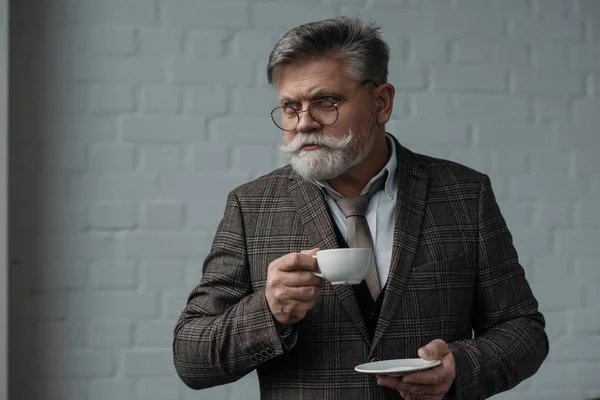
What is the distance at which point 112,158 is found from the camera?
273 centimetres

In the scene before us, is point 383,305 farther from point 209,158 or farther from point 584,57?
point 584,57

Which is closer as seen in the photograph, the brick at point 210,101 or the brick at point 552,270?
the brick at point 210,101

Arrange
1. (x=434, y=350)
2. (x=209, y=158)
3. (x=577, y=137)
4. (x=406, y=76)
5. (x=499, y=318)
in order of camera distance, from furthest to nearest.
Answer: (x=577, y=137) < (x=406, y=76) < (x=209, y=158) < (x=499, y=318) < (x=434, y=350)

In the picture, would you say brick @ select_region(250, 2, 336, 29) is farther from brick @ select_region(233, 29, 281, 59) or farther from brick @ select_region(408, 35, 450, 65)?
brick @ select_region(408, 35, 450, 65)

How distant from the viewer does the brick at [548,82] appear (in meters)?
2.98

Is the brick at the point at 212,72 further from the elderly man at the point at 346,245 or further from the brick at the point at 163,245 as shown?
the elderly man at the point at 346,245

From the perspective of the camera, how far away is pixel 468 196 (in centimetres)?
190

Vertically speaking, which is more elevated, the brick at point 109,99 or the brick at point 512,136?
the brick at point 109,99

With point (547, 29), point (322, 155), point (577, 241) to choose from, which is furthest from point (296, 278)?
point (547, 29)

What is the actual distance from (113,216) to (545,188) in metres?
1.43

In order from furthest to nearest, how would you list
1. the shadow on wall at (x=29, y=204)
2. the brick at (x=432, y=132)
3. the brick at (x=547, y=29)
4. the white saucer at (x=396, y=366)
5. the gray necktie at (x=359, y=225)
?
the brick at (x=547, y=29) → the brick at (x=432, y=132) → the shadow on wall at (x=29, y=204) → the gray necktie at (x=359, y=225) → the white saucer at (x=396, y=366)

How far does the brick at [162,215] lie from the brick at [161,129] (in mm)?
200

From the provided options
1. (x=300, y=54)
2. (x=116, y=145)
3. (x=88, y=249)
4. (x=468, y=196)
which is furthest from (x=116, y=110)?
(x=468, y=196)

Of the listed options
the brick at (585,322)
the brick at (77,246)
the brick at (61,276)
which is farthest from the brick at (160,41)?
the brick at (585,322)
